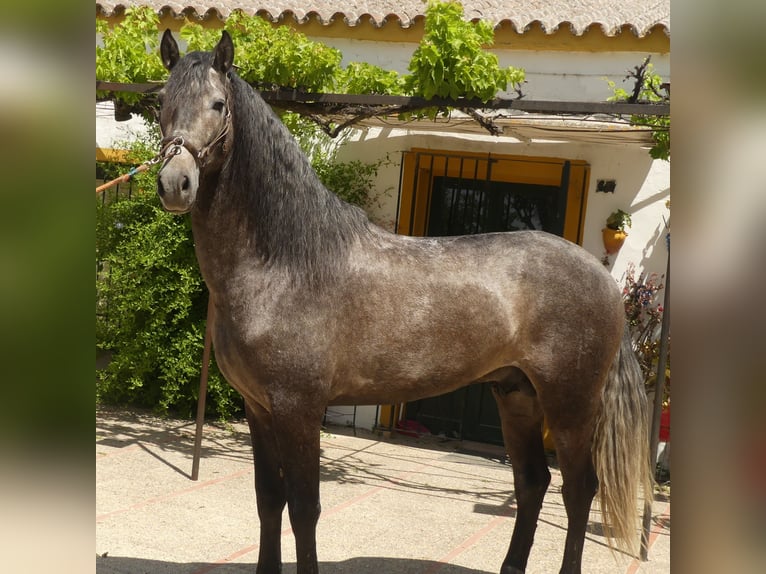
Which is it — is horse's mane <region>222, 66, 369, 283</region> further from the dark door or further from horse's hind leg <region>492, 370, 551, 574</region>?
the dark door

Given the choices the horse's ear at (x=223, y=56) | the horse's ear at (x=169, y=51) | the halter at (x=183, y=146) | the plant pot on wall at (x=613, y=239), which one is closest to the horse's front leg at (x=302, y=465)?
the halter at (x=183, y=146)

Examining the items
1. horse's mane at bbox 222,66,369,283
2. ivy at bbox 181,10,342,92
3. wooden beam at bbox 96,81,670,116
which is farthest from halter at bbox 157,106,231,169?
ivy at bbox 181,10,342,92

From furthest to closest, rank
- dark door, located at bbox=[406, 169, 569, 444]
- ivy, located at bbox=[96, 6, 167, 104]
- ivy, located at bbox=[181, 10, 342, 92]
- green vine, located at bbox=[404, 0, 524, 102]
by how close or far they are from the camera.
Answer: dark door, located at bbox=[406, 169, 569, 444] → ivy, located at bbox=[96, 6, 167, 104] → ivy, located at bbox=[181, 10, 342, 92] → green vine, located at bbox=[404, 0, 524, 102]

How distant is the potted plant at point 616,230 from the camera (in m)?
6.42

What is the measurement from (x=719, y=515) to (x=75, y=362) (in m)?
0.51

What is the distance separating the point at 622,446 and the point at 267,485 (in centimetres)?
160

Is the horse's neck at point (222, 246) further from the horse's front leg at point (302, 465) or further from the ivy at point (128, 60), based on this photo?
the ivy at point (128, 60)

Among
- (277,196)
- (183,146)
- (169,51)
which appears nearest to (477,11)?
(169,51)

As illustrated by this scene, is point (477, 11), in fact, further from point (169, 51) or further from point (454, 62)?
point (169, 51)

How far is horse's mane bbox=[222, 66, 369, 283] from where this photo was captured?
2793 millimetres

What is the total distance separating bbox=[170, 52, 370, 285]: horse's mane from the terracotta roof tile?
426cm

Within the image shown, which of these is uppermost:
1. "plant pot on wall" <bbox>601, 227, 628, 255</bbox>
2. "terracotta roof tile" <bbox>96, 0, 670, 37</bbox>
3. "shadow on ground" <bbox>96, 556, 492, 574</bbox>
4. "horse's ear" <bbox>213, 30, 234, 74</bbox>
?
"terracotta roof tile" <bbox>96, 0, 670, 37</bbox>

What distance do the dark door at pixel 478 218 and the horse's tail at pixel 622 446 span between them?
3307 mm

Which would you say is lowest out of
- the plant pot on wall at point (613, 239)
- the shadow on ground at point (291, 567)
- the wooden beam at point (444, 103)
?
the shadow on ground at point (291, 567)
